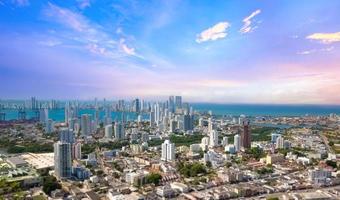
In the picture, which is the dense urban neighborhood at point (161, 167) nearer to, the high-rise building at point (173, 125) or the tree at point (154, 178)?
the tree at point (154, 178)

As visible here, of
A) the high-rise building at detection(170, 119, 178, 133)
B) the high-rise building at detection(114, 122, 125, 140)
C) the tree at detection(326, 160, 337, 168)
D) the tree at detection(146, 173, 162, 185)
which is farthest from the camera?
the high-rise building at detection(170, 119, 178, 133)

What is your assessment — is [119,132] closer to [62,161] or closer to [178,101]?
[62,161]

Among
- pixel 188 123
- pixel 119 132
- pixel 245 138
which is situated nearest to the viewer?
pixel 245 138

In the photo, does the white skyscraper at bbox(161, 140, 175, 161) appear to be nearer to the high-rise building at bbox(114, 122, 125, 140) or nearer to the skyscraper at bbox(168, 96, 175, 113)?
the high-rise building at bbox(114, 122, 125, 140)

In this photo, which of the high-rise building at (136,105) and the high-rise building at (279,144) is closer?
the high-rise building at (279,144)

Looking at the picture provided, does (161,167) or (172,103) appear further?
(172,103)

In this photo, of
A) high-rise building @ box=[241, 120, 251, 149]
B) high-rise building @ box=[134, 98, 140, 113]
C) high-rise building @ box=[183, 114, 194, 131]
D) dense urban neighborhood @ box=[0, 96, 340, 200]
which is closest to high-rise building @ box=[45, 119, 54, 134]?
dense urban neighborhood @ box=[0, 96, 340, 200]

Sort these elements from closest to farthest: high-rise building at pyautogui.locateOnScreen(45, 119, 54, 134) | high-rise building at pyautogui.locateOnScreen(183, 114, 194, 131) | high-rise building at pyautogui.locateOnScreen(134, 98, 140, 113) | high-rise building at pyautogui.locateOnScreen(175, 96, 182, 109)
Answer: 1. high-rise building at pyautogui.locateOnScreen(45, 119, 54, 134)
2. high-rise building at pyautogui.locateOnScreen(183, 114, 194, 131)
3. high-rise building at pyautogui.locateOnScreen(175, 96, 182, 109)
4. high-rise building at pyautogui.locateOnScreen(134, 98, 140, 113)

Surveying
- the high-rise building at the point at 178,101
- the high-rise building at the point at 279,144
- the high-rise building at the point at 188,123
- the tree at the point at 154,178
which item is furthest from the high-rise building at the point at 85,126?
the high-rise building at the point at 178,101

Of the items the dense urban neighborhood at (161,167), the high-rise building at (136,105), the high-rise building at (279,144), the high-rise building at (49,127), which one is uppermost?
the high-rise building at (136,105)

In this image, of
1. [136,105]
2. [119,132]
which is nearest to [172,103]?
[136,105]
